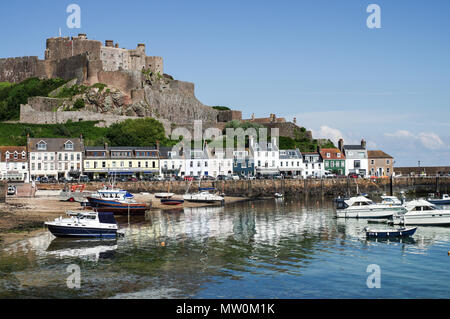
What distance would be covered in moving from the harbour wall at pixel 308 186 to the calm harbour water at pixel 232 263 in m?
29.7

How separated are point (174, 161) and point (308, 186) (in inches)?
887

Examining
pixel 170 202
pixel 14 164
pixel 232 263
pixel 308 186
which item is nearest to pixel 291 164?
pixel 308 186

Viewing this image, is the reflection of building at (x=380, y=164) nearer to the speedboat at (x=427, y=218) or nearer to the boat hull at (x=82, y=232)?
the speedboat at (x=427, y=218)

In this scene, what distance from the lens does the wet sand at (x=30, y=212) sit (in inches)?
1482

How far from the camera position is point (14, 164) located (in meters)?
76.1

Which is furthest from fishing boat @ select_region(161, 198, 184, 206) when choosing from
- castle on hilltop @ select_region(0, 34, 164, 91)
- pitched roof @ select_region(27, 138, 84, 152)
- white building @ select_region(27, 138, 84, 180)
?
castle on hilltop @ select_region(0, 34, 164, 91)

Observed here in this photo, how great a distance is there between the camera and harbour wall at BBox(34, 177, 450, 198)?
7438cm

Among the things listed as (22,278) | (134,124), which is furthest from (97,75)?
(22,278)

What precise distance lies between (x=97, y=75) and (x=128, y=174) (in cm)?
3613

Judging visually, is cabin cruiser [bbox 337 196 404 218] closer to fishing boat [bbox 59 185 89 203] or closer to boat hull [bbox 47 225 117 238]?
boat hull [bbox 47 225 117 238]

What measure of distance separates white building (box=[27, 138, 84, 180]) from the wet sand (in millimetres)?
18214

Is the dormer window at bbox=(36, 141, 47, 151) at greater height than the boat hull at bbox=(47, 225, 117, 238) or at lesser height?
greater

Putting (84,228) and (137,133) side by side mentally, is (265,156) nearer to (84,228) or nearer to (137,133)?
(137,133)

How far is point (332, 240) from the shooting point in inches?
1447
